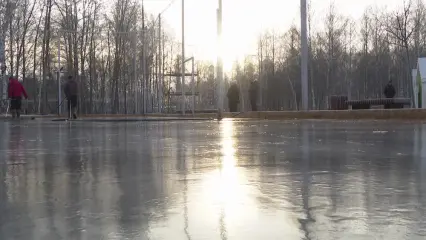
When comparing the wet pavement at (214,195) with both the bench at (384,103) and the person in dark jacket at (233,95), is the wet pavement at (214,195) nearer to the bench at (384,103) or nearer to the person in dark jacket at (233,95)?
the bench at (384,103)

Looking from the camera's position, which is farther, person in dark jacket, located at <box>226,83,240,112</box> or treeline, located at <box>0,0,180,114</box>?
treeline, located at <box>0,0,180,114</box>

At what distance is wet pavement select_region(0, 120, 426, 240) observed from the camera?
3.23 metres

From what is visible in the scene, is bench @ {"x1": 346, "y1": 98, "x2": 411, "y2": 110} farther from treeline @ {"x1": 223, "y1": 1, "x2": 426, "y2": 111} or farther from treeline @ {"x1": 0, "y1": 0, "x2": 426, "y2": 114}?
treeline @ {"x1": 223, "y1": 1, "x2": 426, "y2": 111}

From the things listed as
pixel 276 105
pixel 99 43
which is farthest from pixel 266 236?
pixel 276 105

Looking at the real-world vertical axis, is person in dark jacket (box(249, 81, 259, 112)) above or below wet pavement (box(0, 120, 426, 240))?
above

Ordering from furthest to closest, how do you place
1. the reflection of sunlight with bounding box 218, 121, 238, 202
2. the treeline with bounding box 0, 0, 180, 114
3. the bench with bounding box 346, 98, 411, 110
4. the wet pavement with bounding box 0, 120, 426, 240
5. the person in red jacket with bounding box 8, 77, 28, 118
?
1. the treeline with bounding box 0, 0, 180, 114
2. the bench with bounding box 346, 98, 411, 110
3. the person in red jacket with bounding box 8, 77, 28, 118
4. the reflection of sunlight with bounding box 218, 121, 238, 202
5. the wet pavement with bounding box 0, 120, 426, 240

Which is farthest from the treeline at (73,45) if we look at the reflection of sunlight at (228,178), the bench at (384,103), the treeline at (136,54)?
the reflection of sunlight at (228,178)

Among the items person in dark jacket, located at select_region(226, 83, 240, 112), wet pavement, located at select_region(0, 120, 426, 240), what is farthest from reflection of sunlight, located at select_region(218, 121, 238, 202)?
person in dark jacket, located at select_region(226, 83, 240, 112)

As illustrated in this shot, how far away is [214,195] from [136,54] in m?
30.1

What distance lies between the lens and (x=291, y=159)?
6.68 meters

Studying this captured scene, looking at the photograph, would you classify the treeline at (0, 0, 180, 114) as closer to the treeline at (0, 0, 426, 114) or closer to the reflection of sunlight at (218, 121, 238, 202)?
the treeline at (0, 0, 426, 114)

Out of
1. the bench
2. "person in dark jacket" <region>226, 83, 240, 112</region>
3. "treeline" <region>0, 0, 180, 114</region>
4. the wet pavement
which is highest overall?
"treeline" <region>0, 0, 180, 114</region>

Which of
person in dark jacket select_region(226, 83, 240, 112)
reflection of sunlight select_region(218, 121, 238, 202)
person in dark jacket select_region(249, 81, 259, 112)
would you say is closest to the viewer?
reflection of sunlight select_region(218, 121, 238, 202)

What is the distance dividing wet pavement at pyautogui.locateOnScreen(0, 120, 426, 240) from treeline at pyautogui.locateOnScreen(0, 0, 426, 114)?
23.0 m
